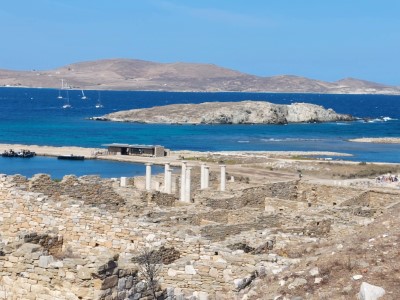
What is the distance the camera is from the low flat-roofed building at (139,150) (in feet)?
304

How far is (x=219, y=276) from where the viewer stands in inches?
444

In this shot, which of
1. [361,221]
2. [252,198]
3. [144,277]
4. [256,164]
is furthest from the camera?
[256,164]

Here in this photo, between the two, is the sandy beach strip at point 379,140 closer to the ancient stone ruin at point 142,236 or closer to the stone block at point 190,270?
the ancient stone ruin at point 142,236

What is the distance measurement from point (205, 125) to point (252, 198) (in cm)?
13791

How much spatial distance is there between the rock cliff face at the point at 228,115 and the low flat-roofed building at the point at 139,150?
69.6m

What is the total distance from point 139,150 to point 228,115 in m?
76.7

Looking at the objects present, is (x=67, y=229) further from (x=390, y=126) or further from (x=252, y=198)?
(x=390, y=126)

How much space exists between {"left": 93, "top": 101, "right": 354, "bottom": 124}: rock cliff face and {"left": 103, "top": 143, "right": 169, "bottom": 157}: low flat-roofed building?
69.6m

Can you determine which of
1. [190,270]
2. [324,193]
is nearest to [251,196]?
[324,193]

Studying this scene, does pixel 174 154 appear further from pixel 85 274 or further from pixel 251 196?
pixel 85 274

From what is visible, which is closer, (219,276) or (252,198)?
(219,276)

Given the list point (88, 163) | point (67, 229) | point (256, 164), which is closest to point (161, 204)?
point (67, 229)

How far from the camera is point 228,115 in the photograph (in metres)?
170

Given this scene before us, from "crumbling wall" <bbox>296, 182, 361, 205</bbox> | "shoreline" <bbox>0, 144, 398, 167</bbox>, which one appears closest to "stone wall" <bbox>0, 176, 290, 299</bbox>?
"crumbling wall" <bbox>296, 182, 361, 205</bbox>
